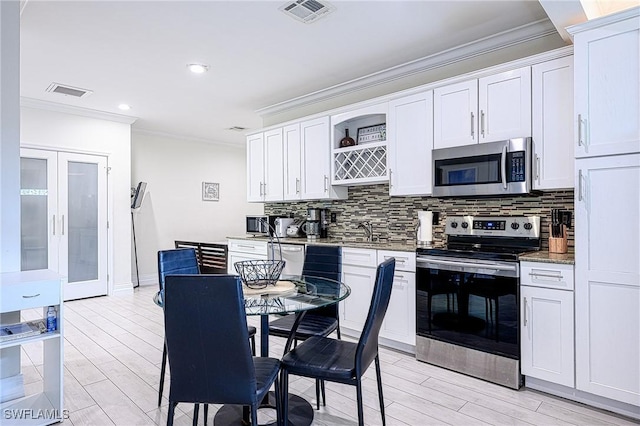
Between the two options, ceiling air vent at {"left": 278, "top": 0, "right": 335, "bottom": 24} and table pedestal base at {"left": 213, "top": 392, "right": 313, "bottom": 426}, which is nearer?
table pedestal base at {"left": 213, "top": 392, "right": 313, "bottom": 426}

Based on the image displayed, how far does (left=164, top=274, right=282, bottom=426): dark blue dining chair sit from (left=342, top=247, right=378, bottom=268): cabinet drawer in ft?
6.69

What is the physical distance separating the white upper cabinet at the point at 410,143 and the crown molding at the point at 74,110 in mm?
4098

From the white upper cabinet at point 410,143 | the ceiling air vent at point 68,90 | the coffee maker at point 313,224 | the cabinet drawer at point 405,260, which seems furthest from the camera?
the coffee maker at point 313,224

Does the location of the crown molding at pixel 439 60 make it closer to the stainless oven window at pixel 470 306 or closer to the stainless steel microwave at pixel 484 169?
the stainless steel microwave at pixel 484 169

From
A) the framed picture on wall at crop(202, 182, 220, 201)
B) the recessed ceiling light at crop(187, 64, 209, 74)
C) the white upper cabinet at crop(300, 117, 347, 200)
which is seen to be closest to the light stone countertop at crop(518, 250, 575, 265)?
the white upper cabinet at crop(300, 117, 347, 200)

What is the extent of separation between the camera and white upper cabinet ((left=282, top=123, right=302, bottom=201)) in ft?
15.0

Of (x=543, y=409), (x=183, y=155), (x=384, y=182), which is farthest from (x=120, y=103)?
(x=543, y=409)

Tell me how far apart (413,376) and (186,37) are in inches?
126

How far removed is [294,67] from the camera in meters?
3.84

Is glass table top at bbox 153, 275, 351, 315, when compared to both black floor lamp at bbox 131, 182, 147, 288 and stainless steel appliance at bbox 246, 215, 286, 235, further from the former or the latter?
black floor lamp at bbox 131, 182, 147, 288

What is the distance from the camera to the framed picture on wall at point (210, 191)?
24.1 ft

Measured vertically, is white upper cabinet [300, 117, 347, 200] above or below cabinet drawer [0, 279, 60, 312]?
above

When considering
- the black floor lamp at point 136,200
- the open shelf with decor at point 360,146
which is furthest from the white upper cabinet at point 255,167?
the black floor lamp at point 136,200

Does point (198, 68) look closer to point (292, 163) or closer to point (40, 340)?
point (292, 163)
